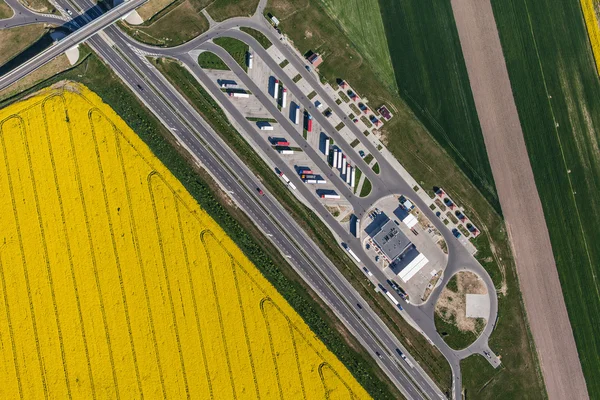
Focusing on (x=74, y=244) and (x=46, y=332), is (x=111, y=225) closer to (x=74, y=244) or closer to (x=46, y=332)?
(x=74, y=244)

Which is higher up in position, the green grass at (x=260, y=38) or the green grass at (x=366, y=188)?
the green grass at (x=260, y=38)

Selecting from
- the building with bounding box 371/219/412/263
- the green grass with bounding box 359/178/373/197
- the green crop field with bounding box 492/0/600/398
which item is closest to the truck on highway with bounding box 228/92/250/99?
the green grass with bounding box 359/178/373/197

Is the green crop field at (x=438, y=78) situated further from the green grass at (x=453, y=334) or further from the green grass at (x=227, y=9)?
the green grass at (x=227, y=9)

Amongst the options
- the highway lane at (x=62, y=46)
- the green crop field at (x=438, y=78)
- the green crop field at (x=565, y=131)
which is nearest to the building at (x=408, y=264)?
the green crop field at (x=438, y=78)

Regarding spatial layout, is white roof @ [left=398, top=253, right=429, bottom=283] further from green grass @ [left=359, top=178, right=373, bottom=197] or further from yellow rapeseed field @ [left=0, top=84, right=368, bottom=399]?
yellow rapeseed field @ [left=0, top=84, right=368, bottom=399]

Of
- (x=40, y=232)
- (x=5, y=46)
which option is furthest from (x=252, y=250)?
(x=5, y=46)

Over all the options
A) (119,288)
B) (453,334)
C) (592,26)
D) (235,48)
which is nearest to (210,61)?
(235,48)
